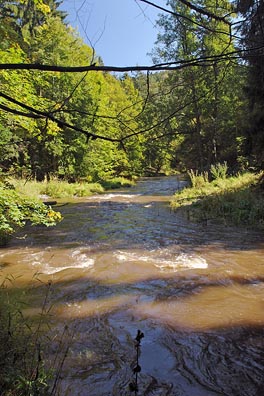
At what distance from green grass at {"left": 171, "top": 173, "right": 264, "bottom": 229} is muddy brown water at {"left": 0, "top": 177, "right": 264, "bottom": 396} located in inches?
36.0

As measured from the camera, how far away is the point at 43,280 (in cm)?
518

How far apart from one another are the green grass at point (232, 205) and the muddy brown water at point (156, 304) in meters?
0.92

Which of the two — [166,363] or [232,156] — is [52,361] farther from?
[232,156]

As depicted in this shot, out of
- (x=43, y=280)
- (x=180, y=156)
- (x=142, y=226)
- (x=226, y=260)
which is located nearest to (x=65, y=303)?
(x=43, y=280)

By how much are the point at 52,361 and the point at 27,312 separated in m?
1.23

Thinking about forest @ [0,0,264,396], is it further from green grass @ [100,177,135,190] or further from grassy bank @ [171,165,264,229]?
green grass @ [100,177,135,190]

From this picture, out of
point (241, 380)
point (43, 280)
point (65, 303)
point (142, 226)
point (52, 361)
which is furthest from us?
point (142, 226)

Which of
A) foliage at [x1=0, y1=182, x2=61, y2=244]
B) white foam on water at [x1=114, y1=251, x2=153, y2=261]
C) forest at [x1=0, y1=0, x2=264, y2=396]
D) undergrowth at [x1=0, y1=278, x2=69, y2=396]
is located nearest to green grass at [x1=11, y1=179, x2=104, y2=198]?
forest at [x1=0, y1=0, x2=264, y2=396]

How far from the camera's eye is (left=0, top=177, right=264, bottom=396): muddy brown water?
278 centimetres

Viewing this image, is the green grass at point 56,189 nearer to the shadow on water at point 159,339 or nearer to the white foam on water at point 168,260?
the white foam on water at point 168,260

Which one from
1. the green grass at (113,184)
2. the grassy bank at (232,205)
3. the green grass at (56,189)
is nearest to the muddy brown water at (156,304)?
the grassy bank at (232,205)

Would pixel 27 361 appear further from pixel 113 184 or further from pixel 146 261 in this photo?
pixel 113 184

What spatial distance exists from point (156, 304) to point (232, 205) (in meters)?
6.56

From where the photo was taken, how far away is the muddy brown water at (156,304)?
2.78m
